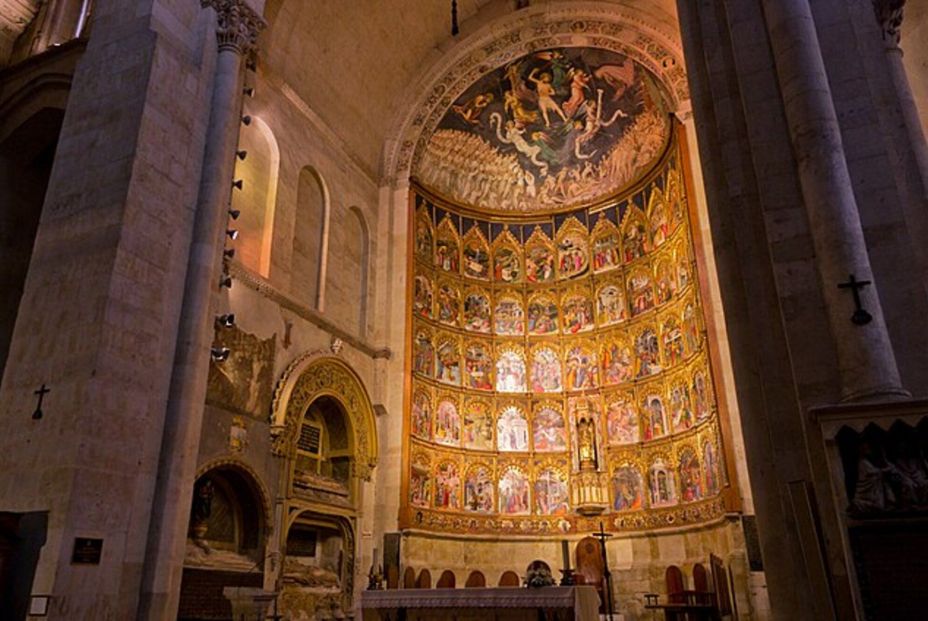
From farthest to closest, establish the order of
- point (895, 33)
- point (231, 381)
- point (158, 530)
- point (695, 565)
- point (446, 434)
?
point (446, 434)
point (695, 565)
point (231, 381)
point (158, 530)
point (895, 33)

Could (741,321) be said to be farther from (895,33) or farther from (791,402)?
(895,33)

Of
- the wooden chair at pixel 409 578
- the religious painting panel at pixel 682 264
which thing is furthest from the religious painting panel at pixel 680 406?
the wooden chair at pixel 409 578

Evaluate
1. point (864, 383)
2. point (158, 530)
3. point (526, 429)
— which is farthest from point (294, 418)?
point (864, 383)

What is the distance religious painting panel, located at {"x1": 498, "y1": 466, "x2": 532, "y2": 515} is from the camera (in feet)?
63.3

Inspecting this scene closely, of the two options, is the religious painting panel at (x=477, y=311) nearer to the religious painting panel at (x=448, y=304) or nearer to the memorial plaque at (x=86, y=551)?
the religious painting panel at (x=448, y=304)

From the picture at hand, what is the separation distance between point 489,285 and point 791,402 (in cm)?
1526

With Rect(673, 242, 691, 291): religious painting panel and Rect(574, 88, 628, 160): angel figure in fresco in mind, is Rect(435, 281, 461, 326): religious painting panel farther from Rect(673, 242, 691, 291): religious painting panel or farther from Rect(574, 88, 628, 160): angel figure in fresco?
Rect(673, 242, 691, 291): religious painting panel

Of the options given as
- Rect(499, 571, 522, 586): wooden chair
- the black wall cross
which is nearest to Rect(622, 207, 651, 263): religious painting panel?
Rect(499, 571, 522, 586): wooden chair

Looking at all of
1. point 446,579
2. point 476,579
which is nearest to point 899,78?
point 446,579

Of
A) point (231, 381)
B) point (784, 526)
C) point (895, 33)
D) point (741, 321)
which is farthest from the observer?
point (231, 381)

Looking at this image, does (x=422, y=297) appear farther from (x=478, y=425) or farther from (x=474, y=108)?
(x=474, y=108)

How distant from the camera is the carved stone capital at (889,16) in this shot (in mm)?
7809

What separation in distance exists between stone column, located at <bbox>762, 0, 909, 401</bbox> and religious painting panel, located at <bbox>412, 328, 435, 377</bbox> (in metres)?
13.4

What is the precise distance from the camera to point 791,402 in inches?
260
